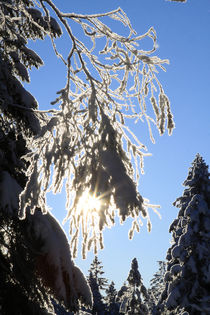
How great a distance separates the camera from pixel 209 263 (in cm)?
1659

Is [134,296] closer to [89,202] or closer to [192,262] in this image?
[192,262]

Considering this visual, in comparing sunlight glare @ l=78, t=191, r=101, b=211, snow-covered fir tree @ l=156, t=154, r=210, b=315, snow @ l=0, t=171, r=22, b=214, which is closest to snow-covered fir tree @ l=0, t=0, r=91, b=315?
snow @ l=0, t=171, r=22, b=214

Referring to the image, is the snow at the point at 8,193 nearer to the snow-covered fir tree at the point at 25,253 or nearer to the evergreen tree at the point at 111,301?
the snow-covered fir tree at the point at 25,253

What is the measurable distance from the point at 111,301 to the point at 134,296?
1045 inches

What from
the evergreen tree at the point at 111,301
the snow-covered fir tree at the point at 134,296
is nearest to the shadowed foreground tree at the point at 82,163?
the snow-covered fir tree at the point at 134,296

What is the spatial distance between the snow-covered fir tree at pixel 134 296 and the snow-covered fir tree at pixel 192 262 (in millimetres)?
8887

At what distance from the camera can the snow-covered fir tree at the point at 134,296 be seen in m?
25.4

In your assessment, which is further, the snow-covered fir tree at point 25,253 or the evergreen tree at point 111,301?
the evergreen tree at point 111,301

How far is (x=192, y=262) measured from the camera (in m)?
16.6

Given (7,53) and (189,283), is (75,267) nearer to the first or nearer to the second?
(7,53)

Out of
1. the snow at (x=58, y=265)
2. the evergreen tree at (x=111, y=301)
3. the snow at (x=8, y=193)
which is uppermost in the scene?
the evergreen tree at (x=111, y=301)

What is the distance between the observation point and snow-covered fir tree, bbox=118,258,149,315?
83.3ft

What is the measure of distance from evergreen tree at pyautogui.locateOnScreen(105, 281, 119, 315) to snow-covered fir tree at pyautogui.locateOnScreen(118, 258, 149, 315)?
2387cm

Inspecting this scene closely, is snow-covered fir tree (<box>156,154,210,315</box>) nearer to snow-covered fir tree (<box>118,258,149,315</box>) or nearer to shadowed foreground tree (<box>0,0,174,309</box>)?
snow-covered fir tree (<box>118,258,149,315</box>)
